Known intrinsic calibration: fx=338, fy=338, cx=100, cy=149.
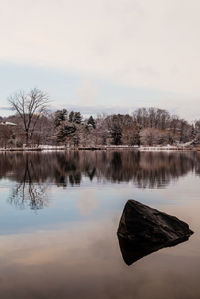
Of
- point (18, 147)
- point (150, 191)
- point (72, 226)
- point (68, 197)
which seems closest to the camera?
point (72, 226)

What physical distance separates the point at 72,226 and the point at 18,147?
7052 centimetres

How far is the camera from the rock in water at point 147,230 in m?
9.34

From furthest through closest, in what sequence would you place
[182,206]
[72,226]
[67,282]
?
Answer: 1. [182,206]
2. [72,226]
3. [67,282]

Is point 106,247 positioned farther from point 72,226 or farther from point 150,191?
point 150,191

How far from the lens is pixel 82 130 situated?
3819 inches

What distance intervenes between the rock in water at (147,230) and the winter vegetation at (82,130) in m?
69.0

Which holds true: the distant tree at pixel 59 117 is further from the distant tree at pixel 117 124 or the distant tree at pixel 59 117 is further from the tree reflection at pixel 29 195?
the tree reflection at pixel 29 195

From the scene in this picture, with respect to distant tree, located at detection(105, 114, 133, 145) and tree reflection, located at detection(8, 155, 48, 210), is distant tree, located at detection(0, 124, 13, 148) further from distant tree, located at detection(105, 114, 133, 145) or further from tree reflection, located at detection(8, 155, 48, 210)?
tree reflection, located at detection(8, 155, 48, 210)

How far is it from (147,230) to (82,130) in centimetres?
8788

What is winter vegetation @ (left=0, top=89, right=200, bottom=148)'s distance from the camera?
8212 cm

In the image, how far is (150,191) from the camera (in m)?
18.0

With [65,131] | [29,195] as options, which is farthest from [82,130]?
[29,195]

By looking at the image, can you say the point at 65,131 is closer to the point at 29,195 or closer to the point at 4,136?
the point at 4,136

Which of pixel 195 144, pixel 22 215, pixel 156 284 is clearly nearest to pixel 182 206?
pixel 22 215
